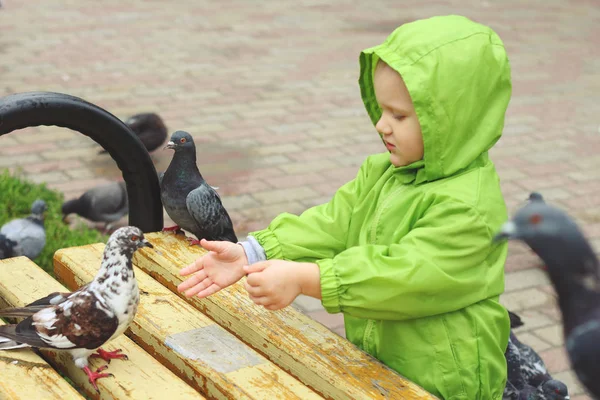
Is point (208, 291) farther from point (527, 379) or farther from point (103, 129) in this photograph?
point (527, 379)

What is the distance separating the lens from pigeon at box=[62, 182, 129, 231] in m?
5.56

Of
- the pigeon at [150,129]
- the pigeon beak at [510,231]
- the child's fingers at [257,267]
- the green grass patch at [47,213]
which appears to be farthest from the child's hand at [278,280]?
the pigeon at [150,129]

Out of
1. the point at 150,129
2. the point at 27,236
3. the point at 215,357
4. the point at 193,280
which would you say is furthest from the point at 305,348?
the point at 150,129

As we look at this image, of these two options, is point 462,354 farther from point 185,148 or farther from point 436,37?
point 185,148

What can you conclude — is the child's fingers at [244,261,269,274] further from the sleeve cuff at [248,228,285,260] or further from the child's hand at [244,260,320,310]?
the sleeve cuff at [248,228,285,260]

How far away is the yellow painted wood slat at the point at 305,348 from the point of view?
2.15 m

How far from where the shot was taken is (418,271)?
2.11 metres

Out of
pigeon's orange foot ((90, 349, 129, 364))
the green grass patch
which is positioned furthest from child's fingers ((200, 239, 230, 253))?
the green grass patch

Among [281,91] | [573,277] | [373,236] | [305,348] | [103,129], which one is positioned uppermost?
[573,277]

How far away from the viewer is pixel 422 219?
2.21 m

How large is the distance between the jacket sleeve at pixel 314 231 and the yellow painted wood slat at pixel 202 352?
0.92 ft

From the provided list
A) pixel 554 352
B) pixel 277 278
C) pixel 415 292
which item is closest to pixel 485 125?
pixel 415 292

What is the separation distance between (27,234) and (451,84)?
3.21 meters

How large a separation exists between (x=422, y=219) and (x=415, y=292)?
191mm
